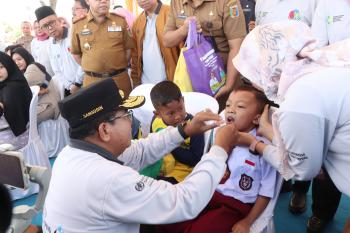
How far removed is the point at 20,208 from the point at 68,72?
113 inches

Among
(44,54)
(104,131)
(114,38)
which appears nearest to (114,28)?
(114,38)

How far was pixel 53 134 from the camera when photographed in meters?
3.85

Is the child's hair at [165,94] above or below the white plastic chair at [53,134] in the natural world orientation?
above

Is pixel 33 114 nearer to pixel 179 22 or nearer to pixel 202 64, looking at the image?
pixel 179 22

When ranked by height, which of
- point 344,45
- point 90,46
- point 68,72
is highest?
point 344,45

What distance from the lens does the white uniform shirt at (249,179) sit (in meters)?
1.56

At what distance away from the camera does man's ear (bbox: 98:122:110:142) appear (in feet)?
3.86

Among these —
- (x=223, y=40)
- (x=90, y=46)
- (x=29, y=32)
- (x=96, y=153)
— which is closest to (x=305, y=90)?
(x=96, y=153)

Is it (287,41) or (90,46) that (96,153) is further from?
(90,46)

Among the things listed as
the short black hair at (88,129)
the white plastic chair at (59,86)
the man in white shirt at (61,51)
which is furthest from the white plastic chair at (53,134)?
the short black hair at (88,129)

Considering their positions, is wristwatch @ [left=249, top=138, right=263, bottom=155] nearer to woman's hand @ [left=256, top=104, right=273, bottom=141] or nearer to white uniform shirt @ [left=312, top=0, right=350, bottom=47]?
woman's hand @ [left=256, top=104, right=273, bottom=141]

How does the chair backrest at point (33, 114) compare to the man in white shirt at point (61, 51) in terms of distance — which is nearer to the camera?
the chair backrest at point (33, 114)

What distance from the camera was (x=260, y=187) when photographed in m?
1.58

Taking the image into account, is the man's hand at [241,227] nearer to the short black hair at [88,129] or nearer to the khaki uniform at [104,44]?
the short black hair at [88,129]
